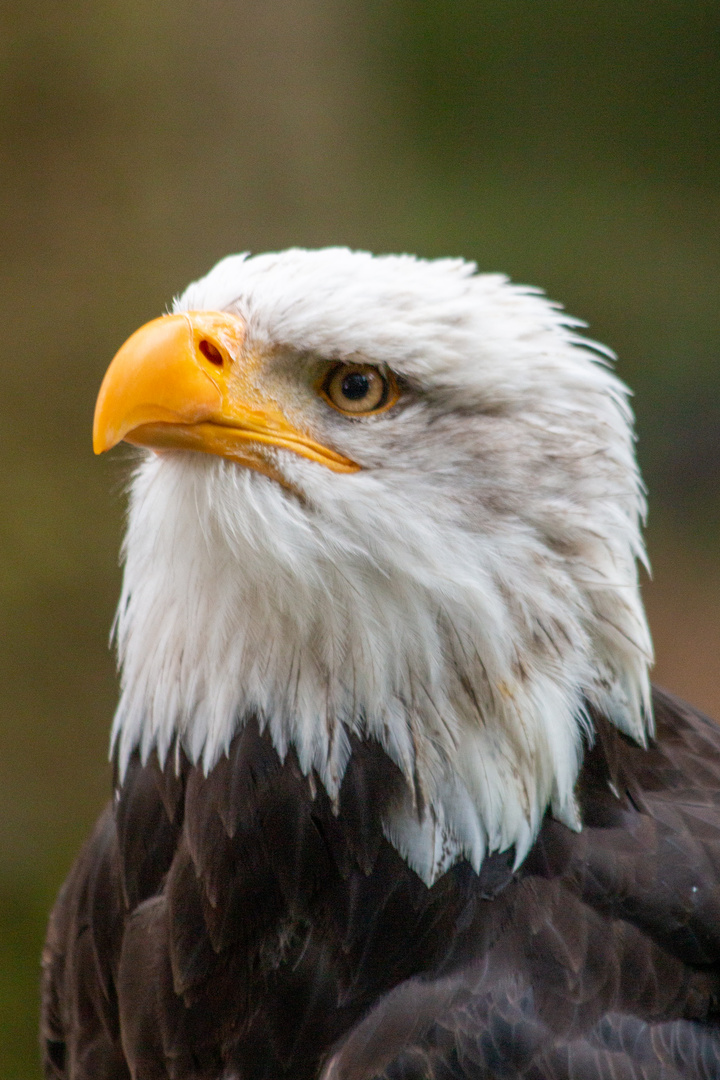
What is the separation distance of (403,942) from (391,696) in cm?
41

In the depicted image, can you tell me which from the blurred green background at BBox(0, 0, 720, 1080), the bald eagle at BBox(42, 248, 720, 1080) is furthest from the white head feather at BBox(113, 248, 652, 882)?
the blurred green background at BBox(0, 0, 720, 1080)

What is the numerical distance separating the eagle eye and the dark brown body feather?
1.84 feet

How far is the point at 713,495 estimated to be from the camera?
292 inches

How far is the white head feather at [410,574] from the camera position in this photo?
5.75 feet

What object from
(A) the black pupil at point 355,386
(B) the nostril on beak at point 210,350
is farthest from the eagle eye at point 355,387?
(B) the nostril on beak at point 210,350

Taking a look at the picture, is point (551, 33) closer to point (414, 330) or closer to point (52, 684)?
point (52, 684)

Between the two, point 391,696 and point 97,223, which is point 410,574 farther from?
point 97,223

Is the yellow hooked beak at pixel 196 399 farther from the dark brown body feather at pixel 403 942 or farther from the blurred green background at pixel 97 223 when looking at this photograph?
the blurred green background at pixel 97 223

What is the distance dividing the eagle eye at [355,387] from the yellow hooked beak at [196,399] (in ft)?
0.27

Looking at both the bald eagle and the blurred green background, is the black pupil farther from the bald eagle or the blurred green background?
the blurred green background

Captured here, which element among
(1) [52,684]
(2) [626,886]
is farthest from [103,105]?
(2) [626,886]

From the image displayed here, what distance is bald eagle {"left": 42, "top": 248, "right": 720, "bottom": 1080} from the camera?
174 cm

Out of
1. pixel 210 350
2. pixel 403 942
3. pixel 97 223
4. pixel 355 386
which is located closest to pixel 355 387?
pixel 355 386

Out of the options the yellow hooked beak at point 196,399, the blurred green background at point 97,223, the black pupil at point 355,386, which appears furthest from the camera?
the blurred green background at point 97,223
